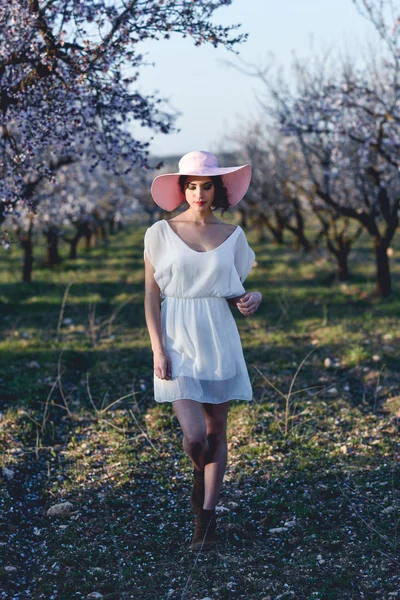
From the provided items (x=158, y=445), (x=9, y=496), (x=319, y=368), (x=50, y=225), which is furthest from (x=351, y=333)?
(x=50, y=225)

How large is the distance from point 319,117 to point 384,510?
9.47 metres

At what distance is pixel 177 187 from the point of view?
16.0 ft

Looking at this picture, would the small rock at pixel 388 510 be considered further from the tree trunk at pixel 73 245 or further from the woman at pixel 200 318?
the tree trunk at pixel 73 245

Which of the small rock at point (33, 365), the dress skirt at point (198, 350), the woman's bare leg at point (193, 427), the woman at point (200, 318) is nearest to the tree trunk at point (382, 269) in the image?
the small rock at point (33, 365)

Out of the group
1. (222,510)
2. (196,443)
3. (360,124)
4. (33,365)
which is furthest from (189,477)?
(360,124)

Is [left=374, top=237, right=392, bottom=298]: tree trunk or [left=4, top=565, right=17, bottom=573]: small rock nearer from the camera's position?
[left=4, top=565, right=17, bottom=573]: small rock

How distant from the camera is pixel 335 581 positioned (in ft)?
14.4

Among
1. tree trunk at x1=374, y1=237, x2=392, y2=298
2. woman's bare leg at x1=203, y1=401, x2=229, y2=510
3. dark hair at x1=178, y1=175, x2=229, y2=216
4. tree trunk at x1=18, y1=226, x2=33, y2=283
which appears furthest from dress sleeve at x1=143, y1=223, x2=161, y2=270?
tree trunk at x1=18, y1=226, x2=33, y2=283

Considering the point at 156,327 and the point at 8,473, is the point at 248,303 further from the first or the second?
the point at 8,473

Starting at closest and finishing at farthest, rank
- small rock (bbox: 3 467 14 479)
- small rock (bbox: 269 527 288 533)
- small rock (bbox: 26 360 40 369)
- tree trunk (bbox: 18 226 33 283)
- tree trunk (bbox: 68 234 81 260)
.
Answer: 1. small rock (bbox: 269 527 288 533)
2. small rock (bbox: 3 467 14 479)
3. small rock (bbox: 26 360 40 369)
4. tree trunk (bbox: 18 226 33 283)
5. tree trunk (bbox: 68 234 81 260)

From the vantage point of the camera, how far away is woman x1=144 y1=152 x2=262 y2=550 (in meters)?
4.57

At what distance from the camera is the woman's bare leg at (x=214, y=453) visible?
15.4 feet

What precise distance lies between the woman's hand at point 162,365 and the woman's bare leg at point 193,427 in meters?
0.19

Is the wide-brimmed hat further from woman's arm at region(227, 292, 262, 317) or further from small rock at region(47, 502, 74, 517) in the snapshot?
small rock at region(47, 502, 74, 517)
